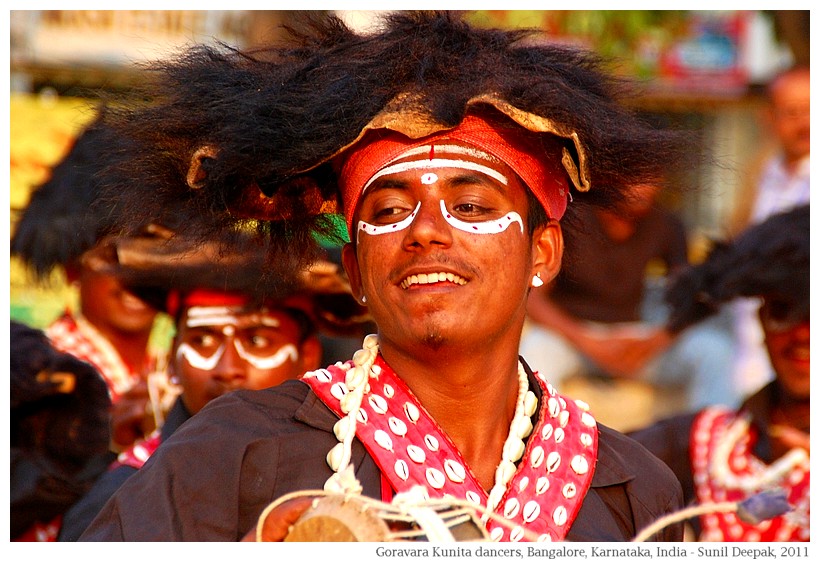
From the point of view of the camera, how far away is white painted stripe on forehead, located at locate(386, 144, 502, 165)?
3150 millimetres

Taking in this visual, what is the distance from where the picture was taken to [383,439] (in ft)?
Answer: 10.0

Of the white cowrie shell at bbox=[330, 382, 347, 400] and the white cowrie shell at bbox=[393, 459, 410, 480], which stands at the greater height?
the white cowrie shell at bbox=[330, 382, 347, 400]

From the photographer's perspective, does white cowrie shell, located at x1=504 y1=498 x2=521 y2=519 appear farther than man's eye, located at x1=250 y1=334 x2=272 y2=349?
No

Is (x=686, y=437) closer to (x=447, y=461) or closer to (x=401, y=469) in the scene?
(x=447, y=461)

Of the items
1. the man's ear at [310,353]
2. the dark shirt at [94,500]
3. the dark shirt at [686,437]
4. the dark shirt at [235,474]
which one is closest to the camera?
the dark shirt at [235,474]

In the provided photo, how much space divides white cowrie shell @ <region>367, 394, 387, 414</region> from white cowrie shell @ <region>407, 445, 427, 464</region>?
114 millimetres

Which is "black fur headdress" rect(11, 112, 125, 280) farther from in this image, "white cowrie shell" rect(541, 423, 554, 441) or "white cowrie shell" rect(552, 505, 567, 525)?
"white cowrie shell" rect(552, 505, 567, 525)

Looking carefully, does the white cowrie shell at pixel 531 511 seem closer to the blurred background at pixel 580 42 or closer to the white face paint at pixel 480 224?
the white face paint at pixel 480 224

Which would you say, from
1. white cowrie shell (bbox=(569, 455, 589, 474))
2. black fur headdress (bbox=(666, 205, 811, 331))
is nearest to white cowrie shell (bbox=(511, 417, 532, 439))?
white cowrie shell (bbox=(569, 455, 589, 474))

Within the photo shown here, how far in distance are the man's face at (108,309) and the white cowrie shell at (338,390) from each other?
3466 millimetres

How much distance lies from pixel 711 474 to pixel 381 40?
2854 millimetres

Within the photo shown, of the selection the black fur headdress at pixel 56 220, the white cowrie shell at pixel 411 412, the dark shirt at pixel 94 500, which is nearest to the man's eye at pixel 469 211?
the white cowrie shell at pixel 411 412

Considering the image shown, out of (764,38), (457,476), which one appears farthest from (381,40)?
(764,38)

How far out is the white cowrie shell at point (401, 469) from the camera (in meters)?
3.00
